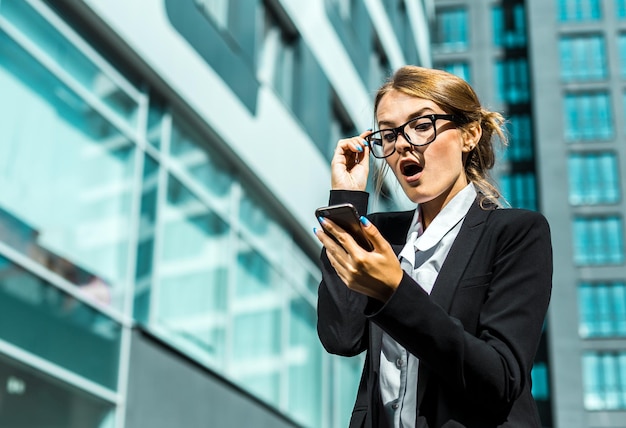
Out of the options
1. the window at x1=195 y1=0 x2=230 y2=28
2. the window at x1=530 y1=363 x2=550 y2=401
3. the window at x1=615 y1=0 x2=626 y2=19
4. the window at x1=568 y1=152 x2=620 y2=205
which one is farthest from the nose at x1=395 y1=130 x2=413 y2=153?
the window at x1=615 y1=0 x2=626 y2=19

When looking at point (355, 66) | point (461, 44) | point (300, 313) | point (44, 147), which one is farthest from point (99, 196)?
point (461, 44)

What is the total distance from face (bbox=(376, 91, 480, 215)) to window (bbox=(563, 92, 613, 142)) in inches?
2098

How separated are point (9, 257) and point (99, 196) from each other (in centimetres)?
167

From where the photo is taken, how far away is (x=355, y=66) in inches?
740

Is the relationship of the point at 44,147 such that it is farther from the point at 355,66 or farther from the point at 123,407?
the point at 355,66

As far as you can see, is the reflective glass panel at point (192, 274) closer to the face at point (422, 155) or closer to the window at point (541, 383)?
the face at point (422, 155)

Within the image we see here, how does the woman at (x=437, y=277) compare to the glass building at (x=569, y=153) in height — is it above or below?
below

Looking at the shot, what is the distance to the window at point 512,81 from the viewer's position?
5791cm

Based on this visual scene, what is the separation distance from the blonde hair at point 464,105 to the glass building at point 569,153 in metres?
47.5

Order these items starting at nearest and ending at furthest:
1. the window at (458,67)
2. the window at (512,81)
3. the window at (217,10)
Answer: the window at (217,10) < the window at (512,81) < the window at (458,67)

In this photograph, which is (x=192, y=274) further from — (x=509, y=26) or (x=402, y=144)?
(x=509, y=26)

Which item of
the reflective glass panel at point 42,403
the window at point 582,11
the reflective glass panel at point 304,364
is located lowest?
the reflective glass panel at point 42,403

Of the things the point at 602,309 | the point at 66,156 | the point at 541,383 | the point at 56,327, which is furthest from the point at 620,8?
the point at 56,327

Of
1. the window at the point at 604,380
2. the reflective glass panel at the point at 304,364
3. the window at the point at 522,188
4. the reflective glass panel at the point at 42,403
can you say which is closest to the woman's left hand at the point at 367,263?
the reflective glass panel at the point at 42,403
